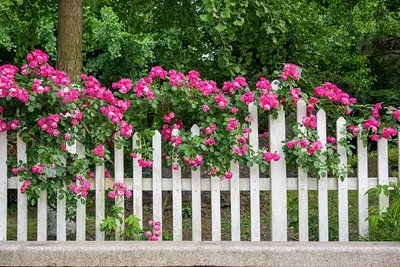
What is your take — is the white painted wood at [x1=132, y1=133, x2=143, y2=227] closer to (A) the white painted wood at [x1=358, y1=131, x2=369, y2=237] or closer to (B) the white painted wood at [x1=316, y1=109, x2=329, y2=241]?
(B) the white painted wood at [x1=316, y1=109, x2=329, y2=241]

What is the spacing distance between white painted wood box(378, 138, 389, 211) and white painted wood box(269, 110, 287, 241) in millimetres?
706

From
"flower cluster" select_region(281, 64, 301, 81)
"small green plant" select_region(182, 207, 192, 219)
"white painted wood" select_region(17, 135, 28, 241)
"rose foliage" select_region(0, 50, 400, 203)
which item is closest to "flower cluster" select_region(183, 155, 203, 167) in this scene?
"rose foliage" select_region(0, 50, 400, 203)

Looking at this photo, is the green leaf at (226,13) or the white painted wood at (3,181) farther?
the green leaf at (226,13)

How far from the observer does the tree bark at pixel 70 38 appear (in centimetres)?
476

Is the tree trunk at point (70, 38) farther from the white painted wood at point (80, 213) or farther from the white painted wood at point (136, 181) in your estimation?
the white painted wood at point (136, 181)

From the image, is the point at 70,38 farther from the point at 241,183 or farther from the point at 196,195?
the point at 241,183

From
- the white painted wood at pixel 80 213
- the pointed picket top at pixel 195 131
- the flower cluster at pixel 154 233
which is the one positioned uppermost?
the pointed picket top at pixel 195 131

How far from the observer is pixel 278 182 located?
12.9ft

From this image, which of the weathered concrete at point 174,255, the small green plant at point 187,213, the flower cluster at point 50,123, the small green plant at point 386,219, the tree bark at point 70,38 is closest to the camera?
the weathered concrete at point 174,255

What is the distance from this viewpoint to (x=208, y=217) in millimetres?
6121

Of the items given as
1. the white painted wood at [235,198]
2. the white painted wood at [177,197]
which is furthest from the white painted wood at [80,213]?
the white painted wood at [235,198]

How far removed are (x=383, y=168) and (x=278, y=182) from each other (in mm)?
783

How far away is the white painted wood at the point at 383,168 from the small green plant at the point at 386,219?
0.16ft

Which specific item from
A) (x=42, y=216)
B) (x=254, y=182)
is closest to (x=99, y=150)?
(x=42, y=216)
